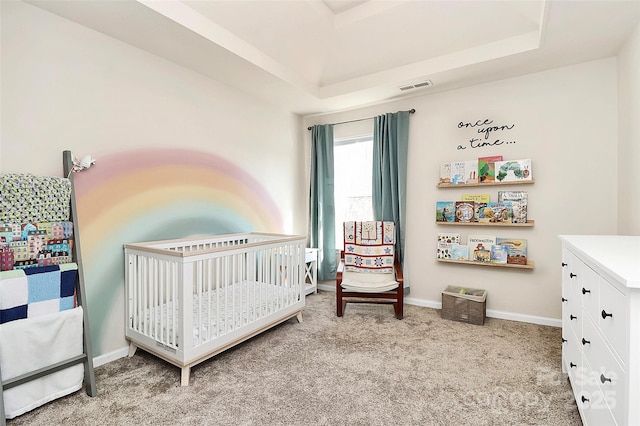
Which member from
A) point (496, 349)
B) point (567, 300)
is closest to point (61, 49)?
point (567, 300)

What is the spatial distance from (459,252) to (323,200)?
1.72m

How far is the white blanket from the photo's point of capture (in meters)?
1.55

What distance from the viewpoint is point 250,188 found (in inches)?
133

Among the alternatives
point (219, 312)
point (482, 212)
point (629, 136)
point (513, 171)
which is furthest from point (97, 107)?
point (629, 136)

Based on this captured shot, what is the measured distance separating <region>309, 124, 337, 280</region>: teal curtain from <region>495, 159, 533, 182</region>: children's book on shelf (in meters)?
1.86

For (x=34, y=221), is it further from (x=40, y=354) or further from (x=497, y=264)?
(x=497, y=264)

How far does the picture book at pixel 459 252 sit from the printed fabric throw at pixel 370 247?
61 cm

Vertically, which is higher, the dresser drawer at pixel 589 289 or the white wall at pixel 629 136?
the white wall at pixel 629 136

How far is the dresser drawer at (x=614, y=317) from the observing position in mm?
979

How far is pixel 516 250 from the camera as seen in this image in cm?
293

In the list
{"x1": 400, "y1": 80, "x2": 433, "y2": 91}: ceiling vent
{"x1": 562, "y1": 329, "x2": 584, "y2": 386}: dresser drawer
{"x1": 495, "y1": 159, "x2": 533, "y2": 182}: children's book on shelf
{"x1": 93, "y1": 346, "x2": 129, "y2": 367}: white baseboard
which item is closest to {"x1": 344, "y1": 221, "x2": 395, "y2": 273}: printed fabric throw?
{"x1": 495, "y1": 159, "x2": 533, "y2": 182}: children's book on shelf

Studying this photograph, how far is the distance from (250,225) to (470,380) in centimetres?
240

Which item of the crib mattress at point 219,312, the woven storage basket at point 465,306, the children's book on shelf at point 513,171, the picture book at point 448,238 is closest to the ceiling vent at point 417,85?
the children's book on shelf at point 513,171

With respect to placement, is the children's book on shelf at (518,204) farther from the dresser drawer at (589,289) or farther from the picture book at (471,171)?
the dresser drawer at (589,289)
